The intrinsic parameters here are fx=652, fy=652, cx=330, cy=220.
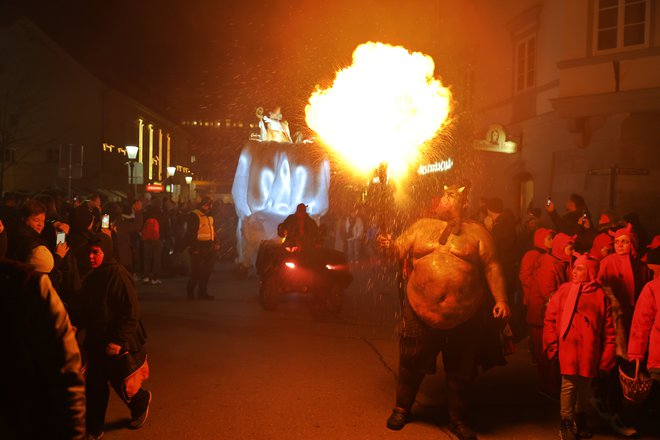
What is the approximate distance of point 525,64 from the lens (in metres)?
17.4

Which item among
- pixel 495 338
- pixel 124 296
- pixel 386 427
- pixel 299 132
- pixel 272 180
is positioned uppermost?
pixel 299 132

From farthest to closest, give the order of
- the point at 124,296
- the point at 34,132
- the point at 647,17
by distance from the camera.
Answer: the point at 34,132
the point at 647,17
the point at 124,296

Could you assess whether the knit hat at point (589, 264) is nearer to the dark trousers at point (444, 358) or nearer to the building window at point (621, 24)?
the dark trousers at point (444, 358)

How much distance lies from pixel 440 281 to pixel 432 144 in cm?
1863

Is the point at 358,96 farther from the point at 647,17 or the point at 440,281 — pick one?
the point at 647,17

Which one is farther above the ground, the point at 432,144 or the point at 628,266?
the point at 432,144

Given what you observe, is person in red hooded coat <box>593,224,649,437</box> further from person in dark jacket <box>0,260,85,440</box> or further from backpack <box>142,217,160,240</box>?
backpack <box>142,217,160,240</box>

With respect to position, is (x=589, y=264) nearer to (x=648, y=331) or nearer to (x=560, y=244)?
(x=648, y=331)

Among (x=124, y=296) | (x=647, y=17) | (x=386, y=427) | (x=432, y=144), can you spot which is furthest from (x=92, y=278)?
(x=432, y=144)

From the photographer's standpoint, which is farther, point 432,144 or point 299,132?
point 432,144

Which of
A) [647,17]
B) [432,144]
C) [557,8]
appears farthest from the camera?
[432,144]

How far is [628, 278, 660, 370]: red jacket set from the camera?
16.8ft

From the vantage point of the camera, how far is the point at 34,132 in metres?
35.6

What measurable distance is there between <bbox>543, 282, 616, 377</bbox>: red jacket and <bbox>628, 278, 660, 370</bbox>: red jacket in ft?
0.63
